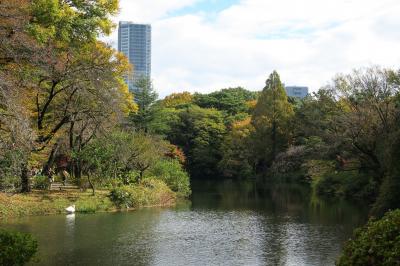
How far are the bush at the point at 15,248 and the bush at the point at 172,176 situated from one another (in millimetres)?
21996

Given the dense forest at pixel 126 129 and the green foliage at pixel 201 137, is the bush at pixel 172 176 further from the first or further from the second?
the green foliage at pixel 201 137

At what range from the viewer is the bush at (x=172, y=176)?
3103 cm

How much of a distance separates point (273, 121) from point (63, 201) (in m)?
32.5

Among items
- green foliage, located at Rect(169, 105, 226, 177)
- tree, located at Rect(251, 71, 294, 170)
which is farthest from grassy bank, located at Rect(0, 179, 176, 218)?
green foliage, located at Rect(169, 105, 226, 177)

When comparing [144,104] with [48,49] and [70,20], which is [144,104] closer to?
[70,20]

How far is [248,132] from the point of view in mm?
53219

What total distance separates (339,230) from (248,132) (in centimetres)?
3521

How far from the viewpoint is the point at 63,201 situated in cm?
2317

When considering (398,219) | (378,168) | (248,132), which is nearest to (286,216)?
(378,168)

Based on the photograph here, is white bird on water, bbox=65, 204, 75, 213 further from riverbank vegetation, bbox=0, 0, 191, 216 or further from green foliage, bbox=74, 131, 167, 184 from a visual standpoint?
green foliage, bbox=74, 131, 167, 184

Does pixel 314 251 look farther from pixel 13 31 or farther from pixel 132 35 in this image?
pixel 132 35

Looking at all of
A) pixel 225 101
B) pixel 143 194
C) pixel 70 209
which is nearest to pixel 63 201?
pixel 70 209

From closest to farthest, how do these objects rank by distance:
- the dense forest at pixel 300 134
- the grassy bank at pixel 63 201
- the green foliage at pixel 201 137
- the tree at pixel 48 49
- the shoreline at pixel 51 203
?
the tree at pixel 48 49 < the shoreline at pixel 51 203 < the grassy bank at pixel 63 201 < the dense forest at pixel 300 134 < the green foliage at pixel 201 137

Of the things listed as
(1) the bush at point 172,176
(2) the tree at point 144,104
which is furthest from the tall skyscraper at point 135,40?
(1) the bush at point 172,176
